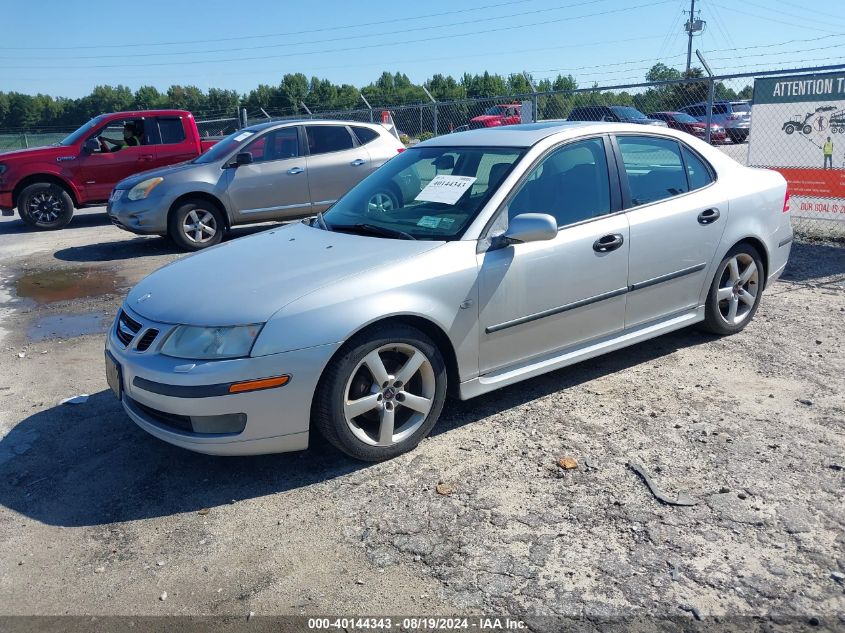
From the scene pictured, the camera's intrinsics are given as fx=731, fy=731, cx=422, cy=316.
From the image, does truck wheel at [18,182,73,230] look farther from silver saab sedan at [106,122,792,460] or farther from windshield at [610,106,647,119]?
windshield at [610,106,647,119]

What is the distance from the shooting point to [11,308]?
7539mm

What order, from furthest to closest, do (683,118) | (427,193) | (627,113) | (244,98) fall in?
(244,98) → (627,113) → (683,118) → (427,193)

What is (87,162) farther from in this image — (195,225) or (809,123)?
→ (809,123)

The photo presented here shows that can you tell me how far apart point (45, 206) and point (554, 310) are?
36.7 feet

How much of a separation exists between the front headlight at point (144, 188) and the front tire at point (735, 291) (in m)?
7.41

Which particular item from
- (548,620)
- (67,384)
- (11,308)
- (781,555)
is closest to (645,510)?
(781,555)

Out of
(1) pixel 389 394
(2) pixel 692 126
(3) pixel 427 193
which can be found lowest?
(1) pixel 389 394

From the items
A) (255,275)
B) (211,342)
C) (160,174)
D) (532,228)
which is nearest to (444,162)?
(532,228)

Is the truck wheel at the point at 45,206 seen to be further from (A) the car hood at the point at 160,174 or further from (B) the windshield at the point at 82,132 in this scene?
(A) the car hood at the point at 160,174

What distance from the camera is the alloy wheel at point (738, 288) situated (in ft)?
17.5

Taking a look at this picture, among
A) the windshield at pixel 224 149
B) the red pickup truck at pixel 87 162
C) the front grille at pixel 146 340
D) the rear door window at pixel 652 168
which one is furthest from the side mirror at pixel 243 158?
the front grille at pixel 146 340

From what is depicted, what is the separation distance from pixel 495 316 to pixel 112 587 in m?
2.27

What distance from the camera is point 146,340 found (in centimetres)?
370

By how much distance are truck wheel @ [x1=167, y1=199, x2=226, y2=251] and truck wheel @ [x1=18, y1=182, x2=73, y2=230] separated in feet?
12.6
